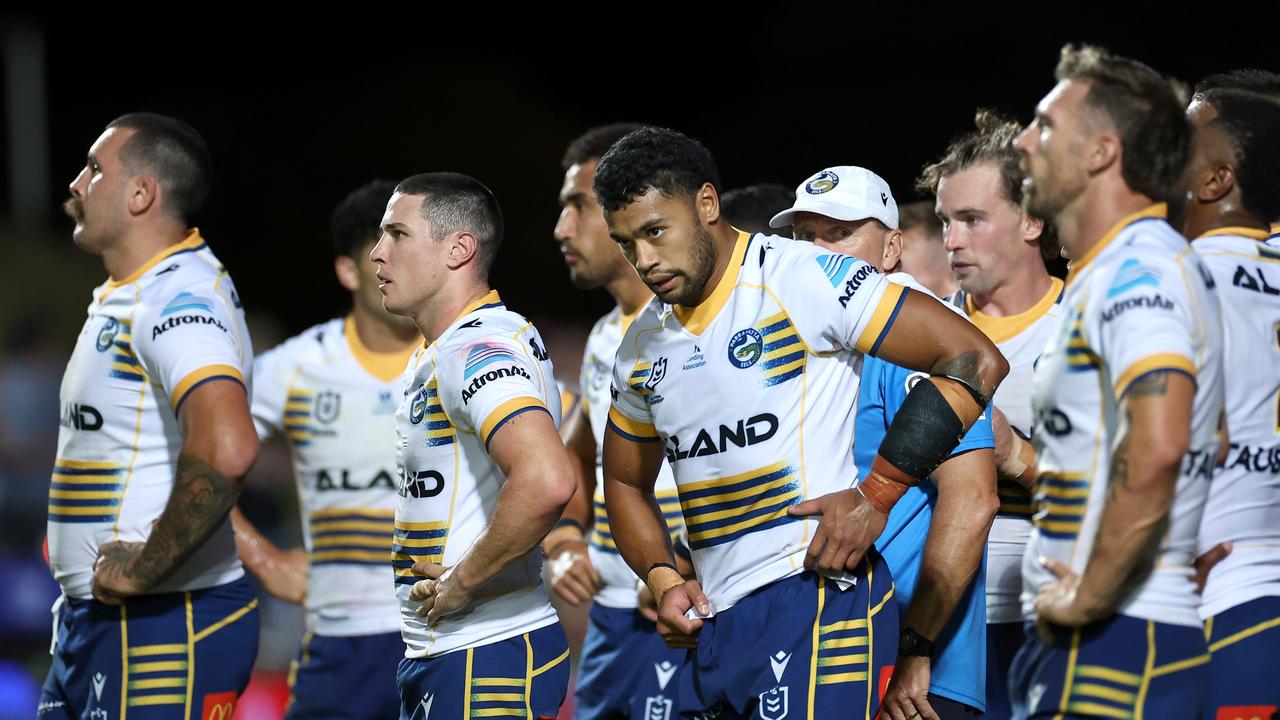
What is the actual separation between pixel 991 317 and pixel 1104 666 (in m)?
2.00

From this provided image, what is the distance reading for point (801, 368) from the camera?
11.5 ft

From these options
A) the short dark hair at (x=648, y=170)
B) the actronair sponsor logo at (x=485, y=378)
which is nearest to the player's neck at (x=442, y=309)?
the actronair sponsor logo at (x=485, y=378)

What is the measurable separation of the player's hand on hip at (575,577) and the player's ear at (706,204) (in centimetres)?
193

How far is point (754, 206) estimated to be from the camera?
546 cm

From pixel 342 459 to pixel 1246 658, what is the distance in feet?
11.3

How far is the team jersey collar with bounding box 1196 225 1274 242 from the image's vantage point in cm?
356

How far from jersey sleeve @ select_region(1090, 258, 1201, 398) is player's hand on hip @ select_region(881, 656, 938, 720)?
4.17 feet

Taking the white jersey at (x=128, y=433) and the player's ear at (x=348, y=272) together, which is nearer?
the white jersey at (x=128, y=433)

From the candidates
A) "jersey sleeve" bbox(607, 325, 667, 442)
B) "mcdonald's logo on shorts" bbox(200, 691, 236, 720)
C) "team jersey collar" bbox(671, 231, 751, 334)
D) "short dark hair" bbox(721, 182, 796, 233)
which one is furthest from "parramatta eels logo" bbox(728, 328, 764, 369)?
"mcdonald's logo on shorts" bbox(200, 691, 236, 720)

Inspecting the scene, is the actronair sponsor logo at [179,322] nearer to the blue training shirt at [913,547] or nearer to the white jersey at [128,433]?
the white jersey at [128,433]

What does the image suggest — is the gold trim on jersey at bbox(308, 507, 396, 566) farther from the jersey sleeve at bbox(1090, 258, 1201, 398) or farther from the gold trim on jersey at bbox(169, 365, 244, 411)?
the jersey sleeve at bbox(1090, 258, 1201, 398)

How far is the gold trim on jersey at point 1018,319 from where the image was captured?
458 centimetres

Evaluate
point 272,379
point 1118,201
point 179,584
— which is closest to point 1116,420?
point 1118,201

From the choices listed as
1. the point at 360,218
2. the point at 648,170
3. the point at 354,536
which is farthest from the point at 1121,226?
the point at 360,218
